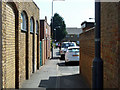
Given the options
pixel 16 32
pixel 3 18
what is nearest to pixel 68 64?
pixel 16 32

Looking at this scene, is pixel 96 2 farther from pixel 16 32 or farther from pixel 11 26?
pixel 16 32

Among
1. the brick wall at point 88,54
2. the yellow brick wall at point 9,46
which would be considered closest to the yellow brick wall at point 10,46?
the yellow brick wall at point 9,46

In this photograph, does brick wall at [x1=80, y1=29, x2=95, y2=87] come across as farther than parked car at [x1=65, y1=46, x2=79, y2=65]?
No

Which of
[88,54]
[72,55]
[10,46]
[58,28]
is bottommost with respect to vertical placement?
[72,55]

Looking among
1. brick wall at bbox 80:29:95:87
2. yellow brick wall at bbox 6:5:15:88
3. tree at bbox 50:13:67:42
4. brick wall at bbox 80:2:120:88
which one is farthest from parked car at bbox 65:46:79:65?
tree at bbox 50:13:67:42

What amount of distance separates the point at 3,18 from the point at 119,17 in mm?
3268

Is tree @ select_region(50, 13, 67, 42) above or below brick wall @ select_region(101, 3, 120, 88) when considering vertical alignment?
above

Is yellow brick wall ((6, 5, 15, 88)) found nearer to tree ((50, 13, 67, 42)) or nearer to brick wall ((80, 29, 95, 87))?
brick wall ((80, 29, 95, 87))

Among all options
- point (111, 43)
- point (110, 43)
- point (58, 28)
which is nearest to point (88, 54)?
point (110, 43)

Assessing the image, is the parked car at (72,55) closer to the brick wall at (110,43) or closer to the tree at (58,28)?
the brick wall at (110,43)

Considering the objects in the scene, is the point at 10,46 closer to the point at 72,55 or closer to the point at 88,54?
the point at 88,54

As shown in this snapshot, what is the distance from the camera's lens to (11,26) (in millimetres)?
7605

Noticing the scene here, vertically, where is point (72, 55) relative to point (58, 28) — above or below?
below

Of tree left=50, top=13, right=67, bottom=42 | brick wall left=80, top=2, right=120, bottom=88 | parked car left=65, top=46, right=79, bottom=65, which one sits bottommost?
parked car left=65, top=46, right=79, bottom=65
